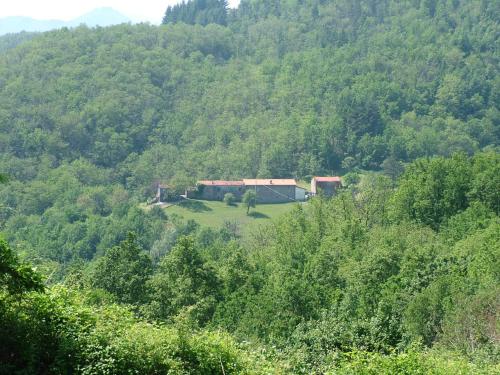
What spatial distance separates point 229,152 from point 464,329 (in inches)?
4527

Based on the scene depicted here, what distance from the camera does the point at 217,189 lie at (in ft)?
388

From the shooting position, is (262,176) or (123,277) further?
(262,176)

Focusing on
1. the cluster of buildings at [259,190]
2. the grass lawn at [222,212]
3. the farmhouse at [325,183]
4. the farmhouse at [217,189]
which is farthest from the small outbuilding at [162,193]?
the farmhouse at [325,183]

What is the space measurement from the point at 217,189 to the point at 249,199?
750cm

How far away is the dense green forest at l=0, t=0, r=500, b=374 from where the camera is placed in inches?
668

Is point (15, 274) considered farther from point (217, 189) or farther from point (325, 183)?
point (325, 183)

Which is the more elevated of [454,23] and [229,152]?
[454,23]

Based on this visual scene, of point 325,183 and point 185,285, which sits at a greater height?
point 185,285

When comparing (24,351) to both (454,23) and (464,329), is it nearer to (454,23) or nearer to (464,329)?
(464,329)

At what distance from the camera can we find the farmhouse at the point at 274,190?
117 metres

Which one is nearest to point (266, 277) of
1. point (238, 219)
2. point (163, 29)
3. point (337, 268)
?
point (337, 268)

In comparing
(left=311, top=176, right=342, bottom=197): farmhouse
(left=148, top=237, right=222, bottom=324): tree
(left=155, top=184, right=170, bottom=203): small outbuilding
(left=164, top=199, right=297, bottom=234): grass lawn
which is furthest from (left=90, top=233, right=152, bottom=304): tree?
(left=311, top=176, right=342, bottom=197): farmhouse

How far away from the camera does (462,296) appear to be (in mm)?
27781

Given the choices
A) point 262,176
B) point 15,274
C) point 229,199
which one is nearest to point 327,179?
point 262,176
